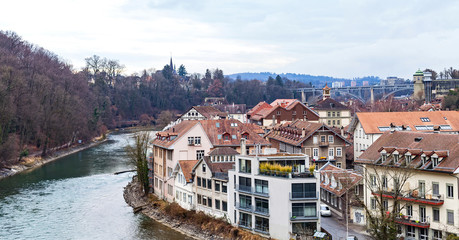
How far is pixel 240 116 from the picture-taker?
98.4m

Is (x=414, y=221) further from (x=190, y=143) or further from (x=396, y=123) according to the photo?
(x=396, y=123)

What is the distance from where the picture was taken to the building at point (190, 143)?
37844 mm

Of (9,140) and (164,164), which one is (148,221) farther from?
(9,140)

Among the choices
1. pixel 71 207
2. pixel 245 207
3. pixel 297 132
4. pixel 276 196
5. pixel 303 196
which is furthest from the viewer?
pixel 297 132

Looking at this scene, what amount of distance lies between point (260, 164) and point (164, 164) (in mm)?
13142

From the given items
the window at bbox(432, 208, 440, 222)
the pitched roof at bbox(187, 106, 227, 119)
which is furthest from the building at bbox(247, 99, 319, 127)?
the window at bbox(432, 208, 440, 222)

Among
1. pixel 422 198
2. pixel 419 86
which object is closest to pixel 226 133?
pixel 422 198

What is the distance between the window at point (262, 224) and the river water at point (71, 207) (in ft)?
17.1

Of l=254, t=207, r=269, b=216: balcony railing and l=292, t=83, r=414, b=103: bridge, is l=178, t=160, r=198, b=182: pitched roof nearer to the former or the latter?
l=254, t=207, r=269, b=216: balcony railing

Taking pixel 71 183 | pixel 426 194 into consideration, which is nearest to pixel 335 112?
pixel 71 183

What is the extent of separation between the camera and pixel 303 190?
2662 centimetres

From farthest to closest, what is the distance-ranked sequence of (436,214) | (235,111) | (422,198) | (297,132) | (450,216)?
(235,111), (297,132), (422,198), (436,214), (450,216)

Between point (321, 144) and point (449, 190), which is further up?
point (321, 144)

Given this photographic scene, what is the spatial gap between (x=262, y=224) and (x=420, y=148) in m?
8.91
